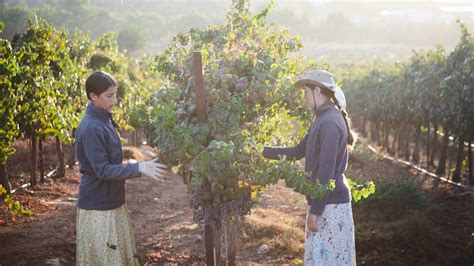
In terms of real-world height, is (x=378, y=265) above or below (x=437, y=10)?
below

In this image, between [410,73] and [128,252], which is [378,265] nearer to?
[128,252]

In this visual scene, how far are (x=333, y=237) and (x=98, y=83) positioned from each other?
2577 mm

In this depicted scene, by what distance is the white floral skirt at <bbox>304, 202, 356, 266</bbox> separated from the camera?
4566mm

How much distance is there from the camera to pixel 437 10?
113125mm

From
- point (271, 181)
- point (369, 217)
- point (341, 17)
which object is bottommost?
point (369, 217)

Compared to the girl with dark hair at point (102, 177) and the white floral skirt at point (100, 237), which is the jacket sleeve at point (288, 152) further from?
the white floral skirt at point (100, 237)

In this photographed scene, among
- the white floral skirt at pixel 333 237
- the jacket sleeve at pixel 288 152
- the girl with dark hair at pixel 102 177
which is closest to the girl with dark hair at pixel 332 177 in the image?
the white floral skirt at pixel 333 237

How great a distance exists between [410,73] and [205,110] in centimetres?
1500

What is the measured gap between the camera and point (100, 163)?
434cm

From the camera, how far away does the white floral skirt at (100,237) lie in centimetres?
462

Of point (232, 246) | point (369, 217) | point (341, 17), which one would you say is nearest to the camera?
point (232, 246)

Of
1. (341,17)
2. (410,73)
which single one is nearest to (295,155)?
(410,73)

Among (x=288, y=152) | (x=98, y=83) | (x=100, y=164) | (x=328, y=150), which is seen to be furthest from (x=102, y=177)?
(x=328, y=150)

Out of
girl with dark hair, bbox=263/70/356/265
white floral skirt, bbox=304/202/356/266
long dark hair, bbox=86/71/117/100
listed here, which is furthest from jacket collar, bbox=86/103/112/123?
white floral skirt, bbox=304/202/356/266
